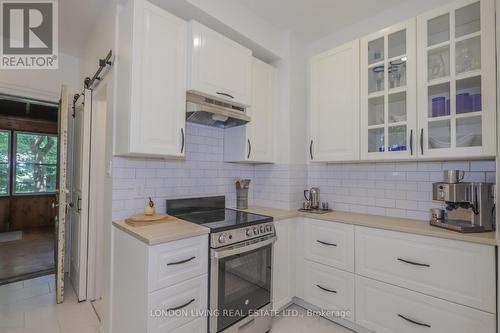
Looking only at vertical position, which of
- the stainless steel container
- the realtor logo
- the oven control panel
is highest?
the realtor logo

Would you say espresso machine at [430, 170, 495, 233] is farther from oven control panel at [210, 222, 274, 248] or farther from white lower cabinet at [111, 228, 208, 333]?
white lower cabinet at [111, 228, 208, 333]

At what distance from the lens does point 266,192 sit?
278cm

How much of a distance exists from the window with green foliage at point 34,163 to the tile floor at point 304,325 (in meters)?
5.83

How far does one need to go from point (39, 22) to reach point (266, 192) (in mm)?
2839

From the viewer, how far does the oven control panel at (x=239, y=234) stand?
165cm

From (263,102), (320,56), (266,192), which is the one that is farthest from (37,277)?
(320,56)

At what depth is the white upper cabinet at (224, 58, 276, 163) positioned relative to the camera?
2.46 m

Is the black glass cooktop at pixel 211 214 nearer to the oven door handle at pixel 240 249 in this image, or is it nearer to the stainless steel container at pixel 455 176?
the oven door handle at pixel 240 249

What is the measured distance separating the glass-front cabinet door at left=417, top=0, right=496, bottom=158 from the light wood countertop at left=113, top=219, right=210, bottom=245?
5.83 feet

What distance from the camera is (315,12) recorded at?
7.63ft

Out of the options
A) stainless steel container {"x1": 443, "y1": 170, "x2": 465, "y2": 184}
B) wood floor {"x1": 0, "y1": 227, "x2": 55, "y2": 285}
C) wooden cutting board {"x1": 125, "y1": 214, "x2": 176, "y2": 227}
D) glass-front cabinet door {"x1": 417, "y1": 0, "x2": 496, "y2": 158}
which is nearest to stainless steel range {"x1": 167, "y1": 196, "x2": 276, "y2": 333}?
wooden cutting board {"x1": 125, "y1": 214, "x2": 176, "y2": 227}

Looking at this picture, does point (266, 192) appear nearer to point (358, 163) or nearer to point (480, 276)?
point (358, 163)

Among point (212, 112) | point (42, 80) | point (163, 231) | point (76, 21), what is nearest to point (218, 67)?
point (212, 112)

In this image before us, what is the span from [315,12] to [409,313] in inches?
104
